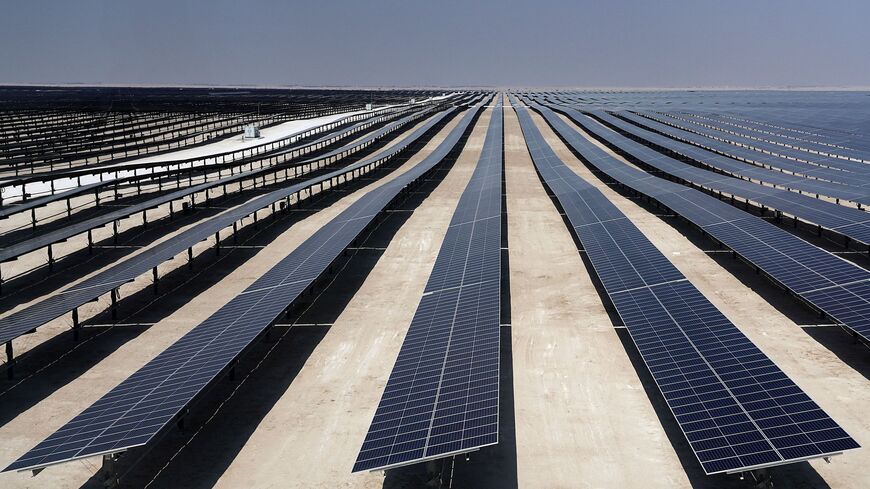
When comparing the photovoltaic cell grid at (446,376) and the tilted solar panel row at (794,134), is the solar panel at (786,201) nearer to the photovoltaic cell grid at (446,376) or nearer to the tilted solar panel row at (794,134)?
the photovoltaic cell grid at (446,376)

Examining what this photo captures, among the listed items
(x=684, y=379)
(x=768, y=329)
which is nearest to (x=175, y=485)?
(x=684, y=379)

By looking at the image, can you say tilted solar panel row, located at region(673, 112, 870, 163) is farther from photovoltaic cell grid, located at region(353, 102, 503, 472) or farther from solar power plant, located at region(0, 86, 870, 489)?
photovoltaic cell grid, located at region(353, 102, 503, 472)

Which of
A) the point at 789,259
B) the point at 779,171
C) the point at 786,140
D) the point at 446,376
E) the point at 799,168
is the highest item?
the point at 786,140

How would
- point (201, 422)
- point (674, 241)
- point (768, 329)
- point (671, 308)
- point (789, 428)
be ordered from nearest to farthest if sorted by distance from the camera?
point (789, 428) → point (201, 422) → point (671, 308) → point (768, 329) → point (674, 241)

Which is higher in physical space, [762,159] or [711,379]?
[762,159]

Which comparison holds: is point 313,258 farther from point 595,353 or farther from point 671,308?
point 671,308

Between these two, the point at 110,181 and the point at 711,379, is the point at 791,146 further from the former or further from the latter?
the point at 711,379

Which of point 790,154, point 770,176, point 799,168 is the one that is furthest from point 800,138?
point 770,176
